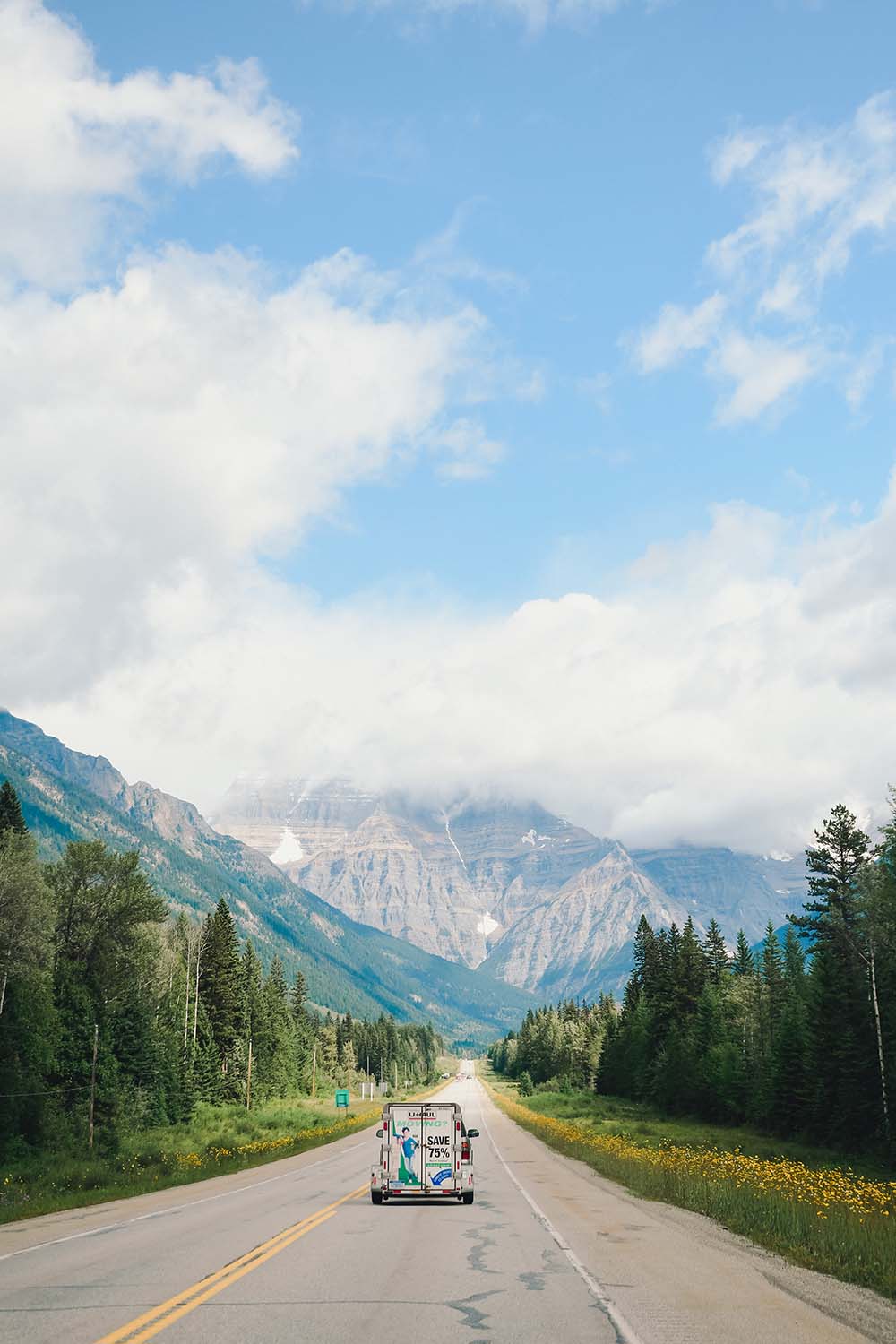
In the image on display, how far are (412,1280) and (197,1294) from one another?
2894mm

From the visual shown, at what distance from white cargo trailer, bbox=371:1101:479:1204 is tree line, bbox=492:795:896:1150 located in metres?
23.5

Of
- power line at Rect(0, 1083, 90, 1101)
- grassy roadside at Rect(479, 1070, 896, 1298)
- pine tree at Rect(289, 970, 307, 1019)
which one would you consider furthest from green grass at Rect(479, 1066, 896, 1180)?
pine tree at Rect(289, 970, 307, 1019)

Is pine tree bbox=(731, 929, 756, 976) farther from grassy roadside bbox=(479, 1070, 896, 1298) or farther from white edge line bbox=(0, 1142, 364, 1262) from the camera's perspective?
white edge line bbox=(0, 1142, 364, 1262)

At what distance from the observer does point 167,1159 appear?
37.3 metres

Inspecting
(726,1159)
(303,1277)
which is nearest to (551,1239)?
(303,1277)

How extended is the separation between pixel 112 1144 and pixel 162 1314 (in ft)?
153

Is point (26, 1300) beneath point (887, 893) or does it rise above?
beneath

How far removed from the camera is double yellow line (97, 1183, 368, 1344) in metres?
9.30

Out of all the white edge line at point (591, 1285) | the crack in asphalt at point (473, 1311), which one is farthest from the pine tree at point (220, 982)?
the crack in asphalt at point (473, 1311)

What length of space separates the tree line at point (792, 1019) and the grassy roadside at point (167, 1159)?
88.0 feet

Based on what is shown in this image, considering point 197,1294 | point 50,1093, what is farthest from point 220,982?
point 197,1294

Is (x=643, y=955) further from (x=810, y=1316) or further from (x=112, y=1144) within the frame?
(x=810, y=1316)

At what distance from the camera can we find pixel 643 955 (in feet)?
319

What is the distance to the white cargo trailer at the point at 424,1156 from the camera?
24.3 m
